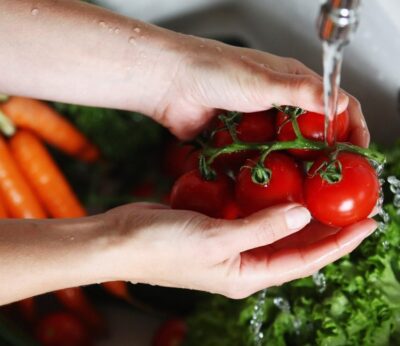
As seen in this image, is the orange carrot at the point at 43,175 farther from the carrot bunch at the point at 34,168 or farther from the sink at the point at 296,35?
the sink at the point at 296,35

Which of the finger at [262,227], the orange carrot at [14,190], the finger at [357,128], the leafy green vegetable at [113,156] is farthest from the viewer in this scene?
the leafy green vegetable at [113,156]

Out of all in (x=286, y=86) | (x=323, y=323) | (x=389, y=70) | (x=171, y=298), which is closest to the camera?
(x=286, y=86)

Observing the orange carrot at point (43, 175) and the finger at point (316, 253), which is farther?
the orange carrot at point (43, 175)

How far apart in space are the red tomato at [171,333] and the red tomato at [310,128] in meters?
0.63

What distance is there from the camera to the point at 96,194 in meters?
1.41

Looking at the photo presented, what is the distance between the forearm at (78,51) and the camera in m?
0.96

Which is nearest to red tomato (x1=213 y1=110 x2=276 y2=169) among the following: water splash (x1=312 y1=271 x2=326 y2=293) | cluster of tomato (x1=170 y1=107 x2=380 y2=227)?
cluster of tomato (x1=170 y1=107 x2=380 y2=227)

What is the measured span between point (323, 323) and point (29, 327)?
0.73 meters

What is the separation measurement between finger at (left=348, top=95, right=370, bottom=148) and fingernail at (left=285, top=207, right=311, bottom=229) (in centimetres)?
16

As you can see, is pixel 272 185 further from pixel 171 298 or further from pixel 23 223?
pixel 171 298

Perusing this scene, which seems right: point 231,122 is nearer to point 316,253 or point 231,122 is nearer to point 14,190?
point 316,253

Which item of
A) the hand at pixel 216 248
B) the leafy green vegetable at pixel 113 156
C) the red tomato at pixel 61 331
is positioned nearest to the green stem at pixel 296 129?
the hand at pixel 216 248

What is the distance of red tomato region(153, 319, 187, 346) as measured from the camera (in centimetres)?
130

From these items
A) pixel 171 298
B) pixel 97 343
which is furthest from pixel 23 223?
pixel 97 343
